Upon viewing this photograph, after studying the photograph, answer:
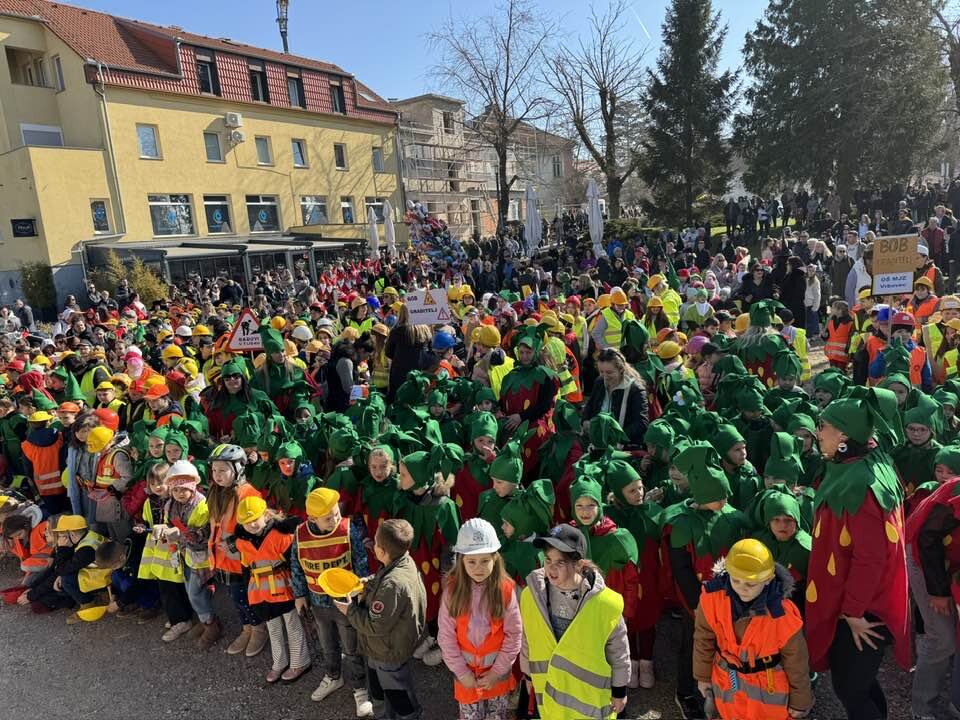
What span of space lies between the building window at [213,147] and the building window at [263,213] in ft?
6.93

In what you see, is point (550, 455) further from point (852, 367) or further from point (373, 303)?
point (373, 303)

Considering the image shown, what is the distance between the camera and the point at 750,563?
9.08 ft

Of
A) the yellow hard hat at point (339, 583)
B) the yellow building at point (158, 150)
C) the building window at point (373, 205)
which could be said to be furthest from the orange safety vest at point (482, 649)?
the building window at point (373, 205)

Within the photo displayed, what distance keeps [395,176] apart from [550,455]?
3373 cm

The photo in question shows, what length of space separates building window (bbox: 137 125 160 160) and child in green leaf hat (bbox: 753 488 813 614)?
28105 mm

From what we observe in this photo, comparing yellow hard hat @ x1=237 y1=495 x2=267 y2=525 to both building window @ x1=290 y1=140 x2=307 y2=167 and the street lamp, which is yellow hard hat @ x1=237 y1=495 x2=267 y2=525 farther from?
the street lamp

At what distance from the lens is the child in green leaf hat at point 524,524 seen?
3736 mm

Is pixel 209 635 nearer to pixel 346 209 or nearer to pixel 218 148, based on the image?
pixel 218 148

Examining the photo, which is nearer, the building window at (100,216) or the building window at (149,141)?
the building window at (100,216)

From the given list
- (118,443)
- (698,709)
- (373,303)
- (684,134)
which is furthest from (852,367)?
(684,134)

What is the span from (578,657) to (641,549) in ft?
3.46

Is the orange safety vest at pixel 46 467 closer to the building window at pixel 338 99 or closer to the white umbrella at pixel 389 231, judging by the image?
the white umbrella at pixel 389 231

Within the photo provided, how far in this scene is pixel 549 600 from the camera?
3.16m

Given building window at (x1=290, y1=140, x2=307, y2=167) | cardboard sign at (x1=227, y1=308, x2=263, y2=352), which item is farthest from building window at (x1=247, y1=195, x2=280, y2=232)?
cardboard sign at (x1=227, y1=308, x2=263, y2=352)
